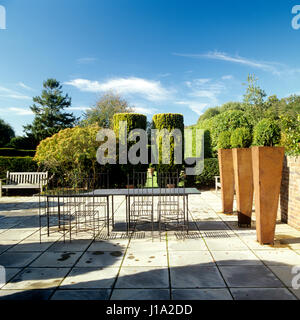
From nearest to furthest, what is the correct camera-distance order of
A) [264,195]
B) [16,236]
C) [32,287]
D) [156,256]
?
[32,287]
[156,256]
[264,195]
[16,236]

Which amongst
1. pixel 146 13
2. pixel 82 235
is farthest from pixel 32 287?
pixel 146 13

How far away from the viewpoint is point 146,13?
9.59m

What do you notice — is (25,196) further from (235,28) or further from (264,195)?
(235,28)

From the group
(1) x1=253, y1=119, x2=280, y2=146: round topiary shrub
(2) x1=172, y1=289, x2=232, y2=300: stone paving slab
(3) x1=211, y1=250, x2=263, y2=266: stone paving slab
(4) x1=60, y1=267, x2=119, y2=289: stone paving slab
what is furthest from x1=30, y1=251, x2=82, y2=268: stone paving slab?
(1) x1=253, y1=119, x2=280, y2=146: round topiary shrub

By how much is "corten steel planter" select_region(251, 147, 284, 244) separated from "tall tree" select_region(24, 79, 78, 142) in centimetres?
2886

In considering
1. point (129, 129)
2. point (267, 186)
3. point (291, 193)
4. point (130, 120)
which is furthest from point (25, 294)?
point (130, 120)

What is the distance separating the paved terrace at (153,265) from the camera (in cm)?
267

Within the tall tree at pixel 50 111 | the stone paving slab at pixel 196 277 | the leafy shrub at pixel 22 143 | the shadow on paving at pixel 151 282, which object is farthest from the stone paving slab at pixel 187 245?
the tall tree at pixel 50 111

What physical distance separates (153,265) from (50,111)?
100ft

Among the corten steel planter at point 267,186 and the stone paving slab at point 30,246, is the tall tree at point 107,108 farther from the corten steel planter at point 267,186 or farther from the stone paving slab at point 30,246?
the corten steel planter at point 267,186

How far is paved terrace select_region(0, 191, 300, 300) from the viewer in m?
2.67

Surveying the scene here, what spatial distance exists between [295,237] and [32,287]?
178 inches

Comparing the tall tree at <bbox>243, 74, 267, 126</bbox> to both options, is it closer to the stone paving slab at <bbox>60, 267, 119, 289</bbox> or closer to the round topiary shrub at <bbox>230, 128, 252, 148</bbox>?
the round topiary shrub at <bbox>230, 128, 252, 148</bbox>

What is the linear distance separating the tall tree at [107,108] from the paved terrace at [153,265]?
68.2 feet
